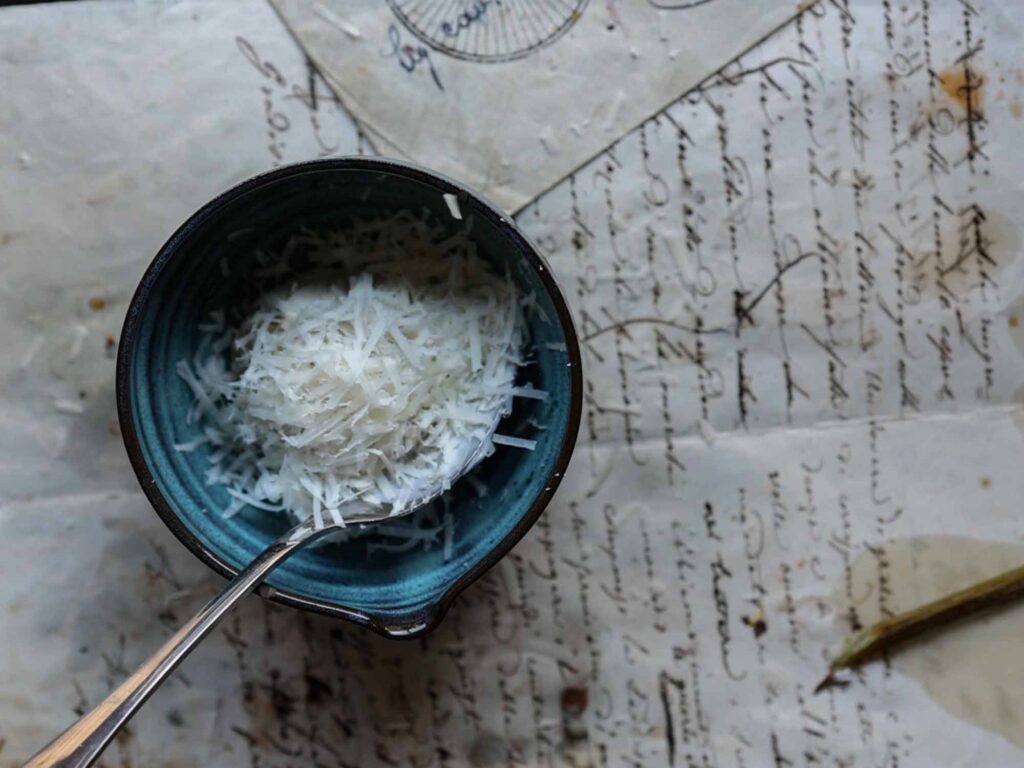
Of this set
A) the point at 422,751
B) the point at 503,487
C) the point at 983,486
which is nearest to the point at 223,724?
the point at 422,751

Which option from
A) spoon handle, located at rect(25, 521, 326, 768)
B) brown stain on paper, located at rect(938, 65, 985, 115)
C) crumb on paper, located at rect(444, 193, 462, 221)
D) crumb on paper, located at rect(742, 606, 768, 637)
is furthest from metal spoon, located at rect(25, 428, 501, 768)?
brown stain on paper, located at rect(938, 65, 985, 115)

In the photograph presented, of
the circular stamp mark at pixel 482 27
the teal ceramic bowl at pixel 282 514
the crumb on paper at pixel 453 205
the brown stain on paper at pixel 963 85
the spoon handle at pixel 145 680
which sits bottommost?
the spoon handle at pixel 145 680

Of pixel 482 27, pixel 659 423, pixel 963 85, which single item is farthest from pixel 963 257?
pixel 482 27

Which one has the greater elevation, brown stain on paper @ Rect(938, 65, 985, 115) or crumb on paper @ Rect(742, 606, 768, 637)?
brown stain on paper @ Rect(938, 65, 985, 115)

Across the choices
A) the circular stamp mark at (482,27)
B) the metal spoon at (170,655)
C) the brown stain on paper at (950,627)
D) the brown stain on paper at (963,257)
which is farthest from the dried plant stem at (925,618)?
the circular stamp mark at (482,27)

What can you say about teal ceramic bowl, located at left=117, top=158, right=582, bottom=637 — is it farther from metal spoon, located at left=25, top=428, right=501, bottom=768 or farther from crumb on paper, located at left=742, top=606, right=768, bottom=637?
crumb on paper, located at left=742, top=606, right=768, bottom=637

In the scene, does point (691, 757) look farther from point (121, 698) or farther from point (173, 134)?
point (173, 134)

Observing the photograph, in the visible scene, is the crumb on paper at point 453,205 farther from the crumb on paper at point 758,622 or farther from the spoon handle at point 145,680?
the crumb on paper at point 758,622
